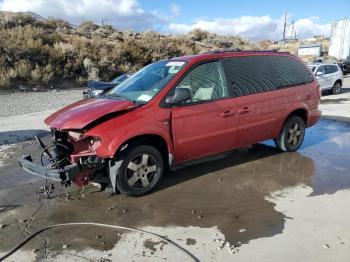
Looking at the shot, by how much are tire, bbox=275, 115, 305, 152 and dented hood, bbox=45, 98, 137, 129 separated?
3212 millimetres

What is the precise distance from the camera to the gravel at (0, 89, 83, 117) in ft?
44.5

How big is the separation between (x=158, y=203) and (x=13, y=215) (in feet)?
5.96

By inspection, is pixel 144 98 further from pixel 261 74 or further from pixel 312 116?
pixel 312 116

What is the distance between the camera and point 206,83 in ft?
19.1

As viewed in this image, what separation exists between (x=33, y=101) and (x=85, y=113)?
38.5ft

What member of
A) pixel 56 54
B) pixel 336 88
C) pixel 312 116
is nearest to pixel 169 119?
pixel 312 116

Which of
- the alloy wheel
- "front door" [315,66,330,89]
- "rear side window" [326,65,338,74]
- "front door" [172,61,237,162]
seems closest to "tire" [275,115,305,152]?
"front door" [172,61,237,162]

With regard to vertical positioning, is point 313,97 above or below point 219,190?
above

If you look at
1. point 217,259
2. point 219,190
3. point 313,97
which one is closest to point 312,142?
point 313,97

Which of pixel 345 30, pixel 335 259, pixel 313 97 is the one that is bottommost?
pixel 335 259

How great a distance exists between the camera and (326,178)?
6.00 meters

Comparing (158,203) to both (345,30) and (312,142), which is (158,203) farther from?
(345,30)

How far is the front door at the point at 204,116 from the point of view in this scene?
549cm

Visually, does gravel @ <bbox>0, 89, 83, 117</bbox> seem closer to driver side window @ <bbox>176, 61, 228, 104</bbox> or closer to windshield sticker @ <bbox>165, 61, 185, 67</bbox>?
windshield sticker @ <bbox>165, 61, 185, 67</bbox>
